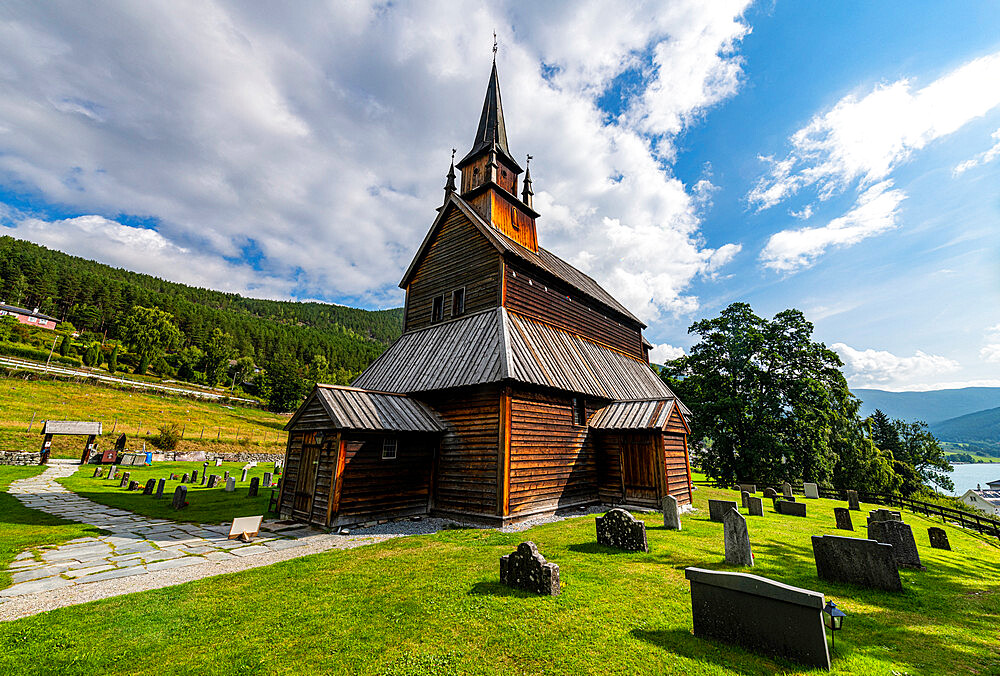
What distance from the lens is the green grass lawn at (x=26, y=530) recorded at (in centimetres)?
882

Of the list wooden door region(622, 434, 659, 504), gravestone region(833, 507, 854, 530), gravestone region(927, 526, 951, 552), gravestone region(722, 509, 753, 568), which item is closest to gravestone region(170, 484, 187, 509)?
wooden door region(622, 434, 659, 504)

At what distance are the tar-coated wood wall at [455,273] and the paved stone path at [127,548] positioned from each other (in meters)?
10.6

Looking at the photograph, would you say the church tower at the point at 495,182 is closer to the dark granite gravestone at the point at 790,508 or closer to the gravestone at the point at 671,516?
the gravestone at the point at 671,516

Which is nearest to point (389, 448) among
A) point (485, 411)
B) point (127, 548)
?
point (485, 411)

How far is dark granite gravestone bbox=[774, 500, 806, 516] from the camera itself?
16891mm

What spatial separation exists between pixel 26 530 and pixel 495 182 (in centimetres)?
2208

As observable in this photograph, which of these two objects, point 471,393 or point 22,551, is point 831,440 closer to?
point 471,393

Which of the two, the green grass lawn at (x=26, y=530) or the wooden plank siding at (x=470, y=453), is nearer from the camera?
the green grass lawn at (x=26, y=530)

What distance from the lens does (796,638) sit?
14.4 feet

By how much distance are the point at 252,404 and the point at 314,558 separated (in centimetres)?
→ 8848

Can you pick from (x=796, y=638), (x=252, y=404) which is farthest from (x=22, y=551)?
(x=252, y=404)

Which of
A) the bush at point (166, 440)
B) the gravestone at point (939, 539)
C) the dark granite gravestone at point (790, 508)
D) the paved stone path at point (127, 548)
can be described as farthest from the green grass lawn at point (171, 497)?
the gravestone at point (939, 539)

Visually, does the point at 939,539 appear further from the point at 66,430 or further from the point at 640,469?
the point at 66,430

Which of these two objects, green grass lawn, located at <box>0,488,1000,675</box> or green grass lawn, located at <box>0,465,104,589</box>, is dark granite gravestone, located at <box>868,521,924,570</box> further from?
green grass lawn, located at <box>0,465,104,589</box>
